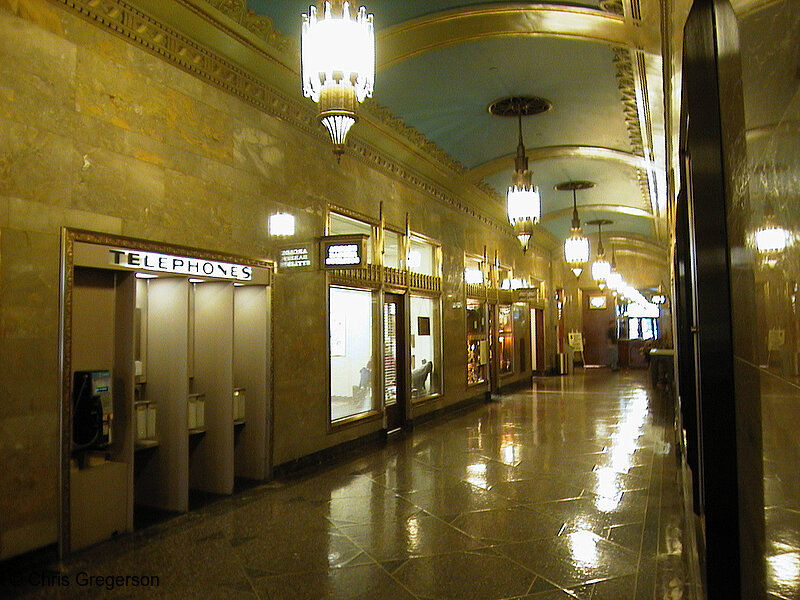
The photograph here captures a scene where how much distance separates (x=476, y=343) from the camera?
14055mm

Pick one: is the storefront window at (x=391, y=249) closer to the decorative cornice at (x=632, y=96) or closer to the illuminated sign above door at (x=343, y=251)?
the illuminated sign above door at (x=343, y=251)

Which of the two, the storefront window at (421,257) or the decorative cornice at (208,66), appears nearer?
the decorative cornice at (208,66)

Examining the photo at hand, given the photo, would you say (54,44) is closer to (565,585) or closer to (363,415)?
(565,585)

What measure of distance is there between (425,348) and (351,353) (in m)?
2.76

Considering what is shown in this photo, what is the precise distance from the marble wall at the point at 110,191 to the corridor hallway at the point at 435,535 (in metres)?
0.82

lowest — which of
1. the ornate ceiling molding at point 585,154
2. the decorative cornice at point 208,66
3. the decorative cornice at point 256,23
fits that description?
the decorative cornice at point 208,66

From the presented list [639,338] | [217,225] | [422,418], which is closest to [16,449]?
[217,225]

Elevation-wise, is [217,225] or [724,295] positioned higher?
[217,225]

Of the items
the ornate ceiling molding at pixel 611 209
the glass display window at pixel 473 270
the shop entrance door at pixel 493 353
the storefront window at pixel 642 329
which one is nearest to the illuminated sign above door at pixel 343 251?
the glass display window at pixel 473 270

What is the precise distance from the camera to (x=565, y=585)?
3.97 m

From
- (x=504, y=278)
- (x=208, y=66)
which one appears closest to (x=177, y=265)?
(x=208, y=66)

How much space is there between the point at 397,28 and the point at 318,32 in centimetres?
299

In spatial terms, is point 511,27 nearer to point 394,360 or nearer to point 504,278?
point 394,360

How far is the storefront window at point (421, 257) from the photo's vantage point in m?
10.9
